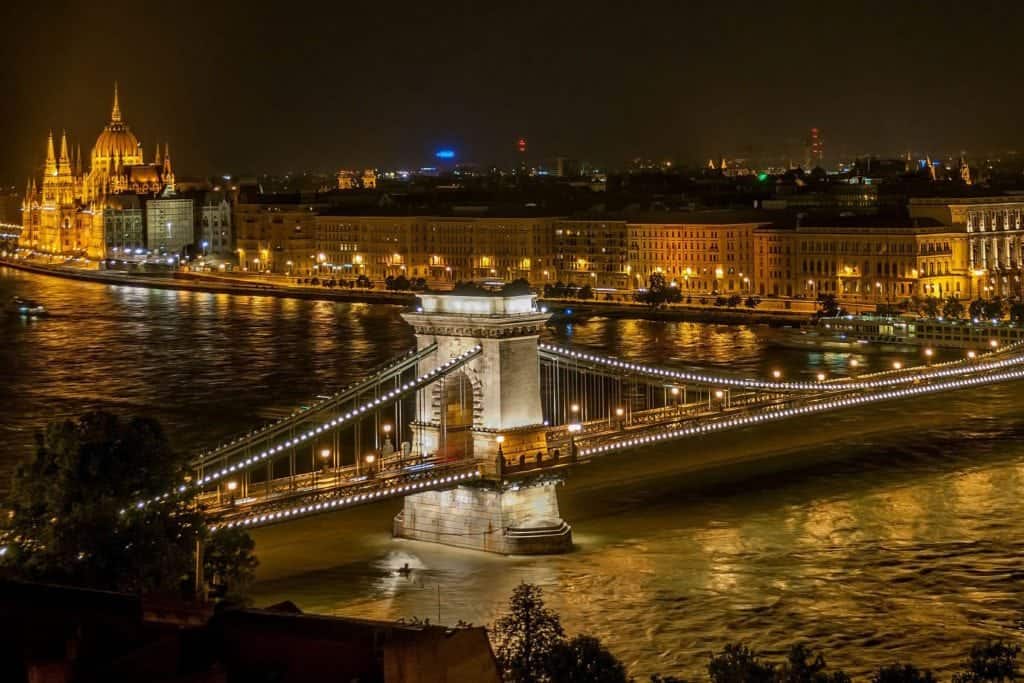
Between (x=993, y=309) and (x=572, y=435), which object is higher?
(x=993, y=309)

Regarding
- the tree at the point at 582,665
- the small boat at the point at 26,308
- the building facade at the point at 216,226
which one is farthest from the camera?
the building facade at the point at 216,226

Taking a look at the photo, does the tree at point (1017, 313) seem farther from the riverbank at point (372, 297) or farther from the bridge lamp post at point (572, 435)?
the bridge lamp post at point (572, 435)

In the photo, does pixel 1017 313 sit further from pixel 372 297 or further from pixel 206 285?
pixel 206 285

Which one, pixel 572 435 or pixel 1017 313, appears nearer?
pixel 572 435

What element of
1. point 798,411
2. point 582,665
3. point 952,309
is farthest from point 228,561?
point 952,309

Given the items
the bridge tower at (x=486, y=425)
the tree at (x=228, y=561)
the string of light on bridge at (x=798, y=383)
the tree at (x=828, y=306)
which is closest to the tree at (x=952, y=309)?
the tree at (x=828, y=306)
